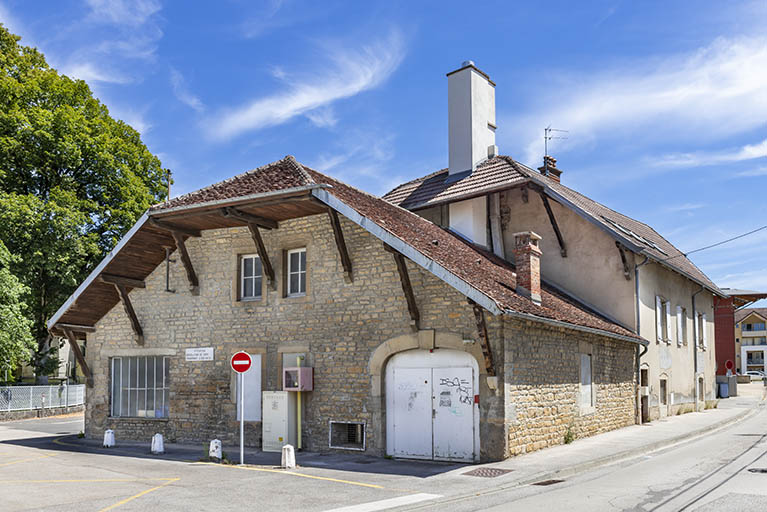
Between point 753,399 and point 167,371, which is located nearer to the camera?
point 167,371

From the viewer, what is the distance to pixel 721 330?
1689 inches

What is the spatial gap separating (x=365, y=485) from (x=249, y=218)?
696 cm

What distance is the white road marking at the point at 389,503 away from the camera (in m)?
9.29

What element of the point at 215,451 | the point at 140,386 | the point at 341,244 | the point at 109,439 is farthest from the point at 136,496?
the point at 140,386

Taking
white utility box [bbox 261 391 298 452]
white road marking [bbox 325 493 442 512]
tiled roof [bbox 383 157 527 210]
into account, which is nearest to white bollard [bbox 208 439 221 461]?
white utility box [bbox 261 391 298 452]

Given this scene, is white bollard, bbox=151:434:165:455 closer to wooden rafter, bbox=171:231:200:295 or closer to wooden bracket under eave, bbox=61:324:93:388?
wooden rafter, bbox=171:231:200:295

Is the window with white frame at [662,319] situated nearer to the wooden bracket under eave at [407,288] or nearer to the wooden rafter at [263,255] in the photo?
the wooden bracket under eave at [407,288]

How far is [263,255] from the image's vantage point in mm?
16453

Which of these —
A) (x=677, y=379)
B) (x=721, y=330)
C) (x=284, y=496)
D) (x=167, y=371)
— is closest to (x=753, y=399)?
(x=721, y=330)

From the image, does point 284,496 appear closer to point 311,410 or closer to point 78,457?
point 311,410

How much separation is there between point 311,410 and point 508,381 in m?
4.59

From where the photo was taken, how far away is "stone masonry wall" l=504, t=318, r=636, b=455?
13.9 m

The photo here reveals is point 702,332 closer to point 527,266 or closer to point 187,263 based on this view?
point 527,266

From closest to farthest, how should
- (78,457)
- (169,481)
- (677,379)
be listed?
(169,481) → (78,457) → (677,379)
